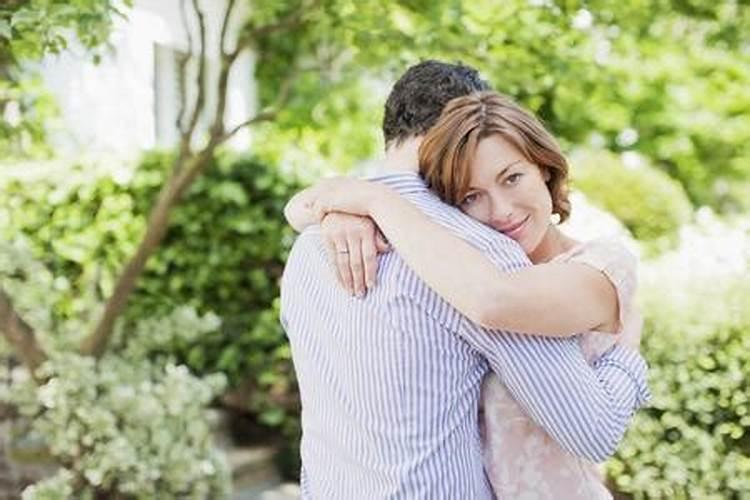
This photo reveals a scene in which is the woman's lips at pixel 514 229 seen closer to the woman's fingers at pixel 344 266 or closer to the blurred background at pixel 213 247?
the woman's fingers at pixel 344 266

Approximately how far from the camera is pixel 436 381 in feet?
4.76

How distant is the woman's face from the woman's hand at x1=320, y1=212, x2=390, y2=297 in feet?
0.43

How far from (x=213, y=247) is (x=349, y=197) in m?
4.43

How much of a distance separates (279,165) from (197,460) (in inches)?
82.8

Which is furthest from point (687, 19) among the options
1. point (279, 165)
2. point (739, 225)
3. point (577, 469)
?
point (577, 469)

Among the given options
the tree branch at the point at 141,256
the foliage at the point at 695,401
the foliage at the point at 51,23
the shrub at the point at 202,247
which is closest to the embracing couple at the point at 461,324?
the foliage at the point at 51,23

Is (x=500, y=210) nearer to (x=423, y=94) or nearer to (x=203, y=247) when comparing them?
(x=423, y=94)

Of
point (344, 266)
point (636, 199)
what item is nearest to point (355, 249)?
point (344, 266)

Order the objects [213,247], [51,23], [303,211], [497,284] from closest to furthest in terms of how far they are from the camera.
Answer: [497,284] < [303,211] < [51,23] < [213,247]

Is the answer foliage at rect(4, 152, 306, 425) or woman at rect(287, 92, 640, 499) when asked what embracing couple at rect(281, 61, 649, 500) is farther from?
foliage at rect(4, 152, 306, 425)

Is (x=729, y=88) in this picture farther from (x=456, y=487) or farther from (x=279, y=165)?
(x=456, y=487)

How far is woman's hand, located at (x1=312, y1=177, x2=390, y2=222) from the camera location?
5.17 feet

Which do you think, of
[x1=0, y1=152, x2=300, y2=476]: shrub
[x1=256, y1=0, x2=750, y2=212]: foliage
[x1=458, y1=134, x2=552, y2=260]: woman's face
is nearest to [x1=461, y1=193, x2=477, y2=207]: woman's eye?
[x1=458, y1=134, x2=552, y2=260]: woman's face

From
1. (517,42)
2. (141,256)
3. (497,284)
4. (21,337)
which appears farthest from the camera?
(517,42)
